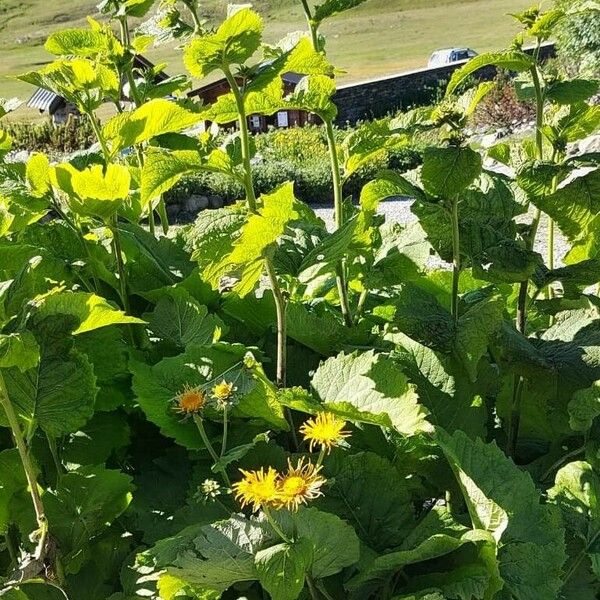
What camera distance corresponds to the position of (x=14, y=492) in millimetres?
1007

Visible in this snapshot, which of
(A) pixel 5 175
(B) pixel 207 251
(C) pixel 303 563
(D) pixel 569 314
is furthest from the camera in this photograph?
(A) pixel 5 175

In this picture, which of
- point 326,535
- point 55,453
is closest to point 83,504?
point 55,453

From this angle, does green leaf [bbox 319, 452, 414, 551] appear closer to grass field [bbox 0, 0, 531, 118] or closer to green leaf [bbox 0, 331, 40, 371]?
green leaf [bbox 0, 331, 40, 371]

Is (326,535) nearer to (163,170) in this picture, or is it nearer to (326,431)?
(326,431)

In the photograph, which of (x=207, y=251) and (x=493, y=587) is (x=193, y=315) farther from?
(x=493, y=587)

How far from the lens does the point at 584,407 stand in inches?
36.1

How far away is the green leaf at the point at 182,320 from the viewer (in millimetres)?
1141

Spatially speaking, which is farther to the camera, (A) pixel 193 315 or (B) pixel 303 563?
(A) pixel 193 315

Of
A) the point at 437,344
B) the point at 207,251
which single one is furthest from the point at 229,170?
the point at 437,344

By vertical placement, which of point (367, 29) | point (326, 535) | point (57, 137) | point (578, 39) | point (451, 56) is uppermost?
point (326, 535)

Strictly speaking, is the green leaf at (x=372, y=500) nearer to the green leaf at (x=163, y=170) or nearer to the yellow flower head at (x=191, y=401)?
the yellow flower head at (x=191, y=401)

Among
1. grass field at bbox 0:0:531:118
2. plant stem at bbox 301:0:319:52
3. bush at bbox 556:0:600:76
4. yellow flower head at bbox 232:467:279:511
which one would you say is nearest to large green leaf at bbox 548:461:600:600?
yellow flower head at bbox 232:467:279:511

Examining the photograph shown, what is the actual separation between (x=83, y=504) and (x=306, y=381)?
0.34 meters

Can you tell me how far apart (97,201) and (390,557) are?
1.91 feet
